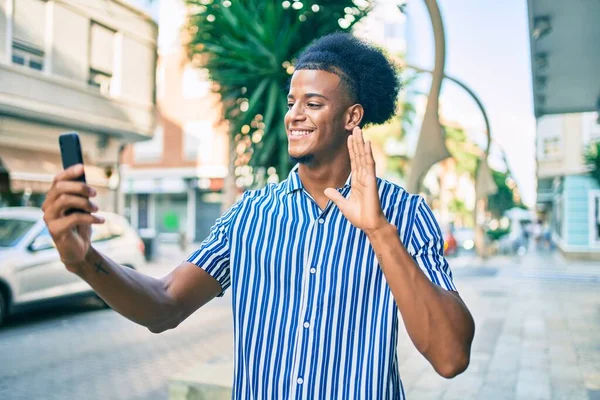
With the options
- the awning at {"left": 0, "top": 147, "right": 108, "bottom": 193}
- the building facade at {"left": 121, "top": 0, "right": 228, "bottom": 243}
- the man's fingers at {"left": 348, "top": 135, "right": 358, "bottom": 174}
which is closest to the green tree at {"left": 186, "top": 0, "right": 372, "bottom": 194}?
the awning at {"left": 0, "top": 147, "right": 108, "bottom": 193}

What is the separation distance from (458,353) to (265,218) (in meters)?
0.65

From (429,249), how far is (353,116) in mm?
483

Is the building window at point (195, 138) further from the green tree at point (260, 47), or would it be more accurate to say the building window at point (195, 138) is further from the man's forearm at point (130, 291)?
the man's forearm at point (130, 291)

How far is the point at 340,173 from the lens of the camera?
67.9 inches

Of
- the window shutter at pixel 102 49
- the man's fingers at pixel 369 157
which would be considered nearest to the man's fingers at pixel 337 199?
the man's fingers at pixel 369 157

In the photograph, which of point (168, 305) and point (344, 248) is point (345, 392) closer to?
point (344, 248)

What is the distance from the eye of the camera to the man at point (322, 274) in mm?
1302

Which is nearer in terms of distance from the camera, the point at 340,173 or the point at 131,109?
the point at 340,173

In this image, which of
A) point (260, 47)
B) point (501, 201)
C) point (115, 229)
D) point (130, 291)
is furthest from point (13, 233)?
point (501, 201)

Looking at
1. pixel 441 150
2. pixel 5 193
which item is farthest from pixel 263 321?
pixel 441 150

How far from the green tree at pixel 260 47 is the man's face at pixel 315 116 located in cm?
255

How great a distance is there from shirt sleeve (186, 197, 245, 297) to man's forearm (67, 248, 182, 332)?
14cm

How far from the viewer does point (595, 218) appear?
2252 centimetres

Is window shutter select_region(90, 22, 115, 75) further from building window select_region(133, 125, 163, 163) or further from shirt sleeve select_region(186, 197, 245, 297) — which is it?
building window select_region(133, 125, 163, 163)
